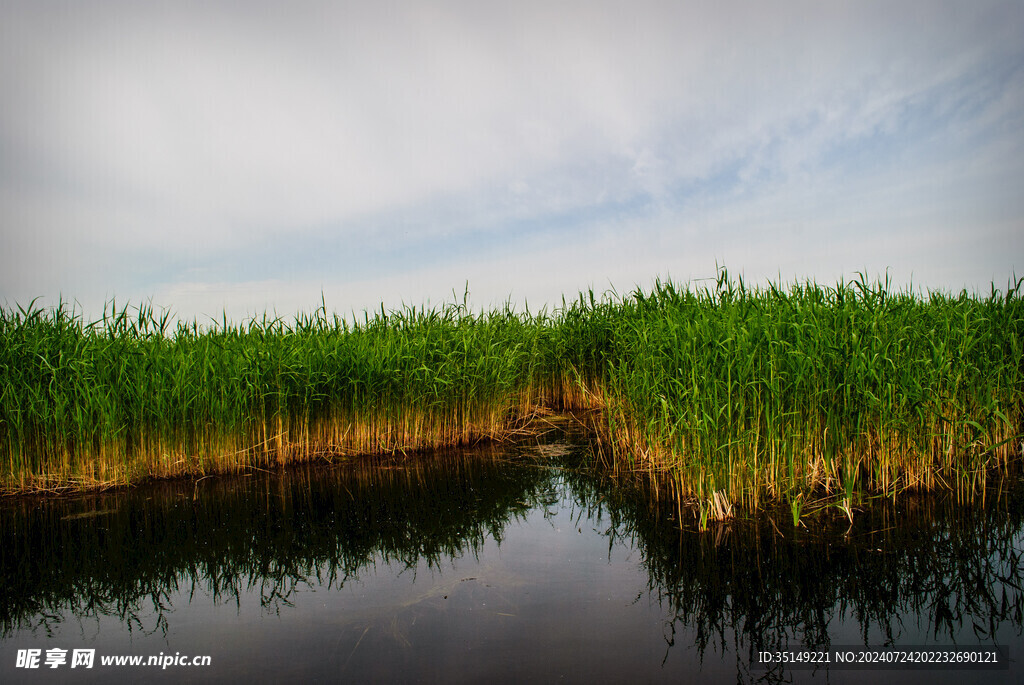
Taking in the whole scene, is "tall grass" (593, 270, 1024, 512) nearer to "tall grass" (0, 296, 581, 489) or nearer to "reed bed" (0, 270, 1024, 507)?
"reed bed" (0, 270, 1024, 507)

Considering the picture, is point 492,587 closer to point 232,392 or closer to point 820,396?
point 820,396

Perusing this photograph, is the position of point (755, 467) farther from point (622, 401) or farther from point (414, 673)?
point (414, 673)

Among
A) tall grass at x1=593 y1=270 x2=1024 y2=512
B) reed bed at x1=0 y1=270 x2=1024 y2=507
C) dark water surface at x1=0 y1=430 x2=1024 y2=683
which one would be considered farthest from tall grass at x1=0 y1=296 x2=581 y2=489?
tall grass at x1=593 y1=270 x2=1024 y2=512

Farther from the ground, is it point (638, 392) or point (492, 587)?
point (638, 392)

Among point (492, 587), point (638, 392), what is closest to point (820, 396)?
point (638, 392)

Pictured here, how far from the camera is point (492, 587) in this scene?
3.88 meters

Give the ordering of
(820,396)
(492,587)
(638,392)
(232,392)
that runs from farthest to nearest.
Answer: (232,392) → (638,392) → (820,396) → (492,587)

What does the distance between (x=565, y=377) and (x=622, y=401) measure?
117 inches

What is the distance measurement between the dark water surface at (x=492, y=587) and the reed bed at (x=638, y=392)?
0.51 m

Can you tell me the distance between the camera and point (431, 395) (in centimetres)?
754

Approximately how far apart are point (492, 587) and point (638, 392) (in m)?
2.69

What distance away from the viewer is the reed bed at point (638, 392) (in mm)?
4801

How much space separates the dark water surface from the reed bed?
51cm

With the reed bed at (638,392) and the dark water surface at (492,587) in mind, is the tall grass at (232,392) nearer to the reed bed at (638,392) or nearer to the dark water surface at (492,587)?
the reed bed at (638,392)
